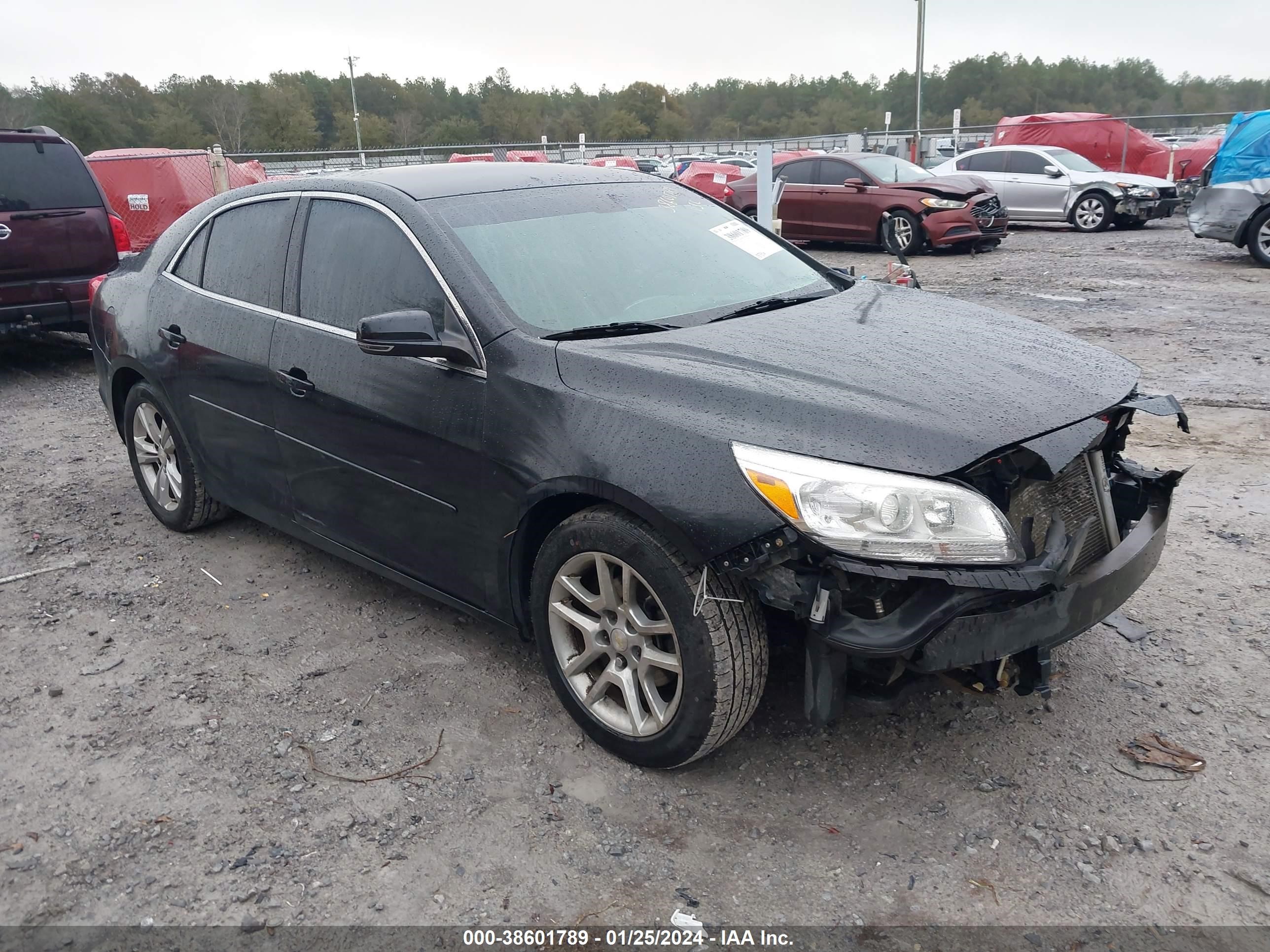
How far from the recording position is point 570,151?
3209 centimetres

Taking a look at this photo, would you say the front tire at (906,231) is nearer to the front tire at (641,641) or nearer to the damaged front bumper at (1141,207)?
the damaged front bumper at (1141,207)

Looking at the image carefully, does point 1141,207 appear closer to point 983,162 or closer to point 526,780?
point 983,162

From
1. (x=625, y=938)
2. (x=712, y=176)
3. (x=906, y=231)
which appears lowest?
(x=625, y=938)

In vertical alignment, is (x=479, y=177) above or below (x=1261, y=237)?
above

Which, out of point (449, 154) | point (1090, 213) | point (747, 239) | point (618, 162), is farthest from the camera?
point (618, 162)

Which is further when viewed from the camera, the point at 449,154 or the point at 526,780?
the point at 449,154

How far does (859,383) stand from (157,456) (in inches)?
148

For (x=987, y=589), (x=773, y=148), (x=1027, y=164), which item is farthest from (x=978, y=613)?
(x=1027, y=164)

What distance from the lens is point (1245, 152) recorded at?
40.6 feet

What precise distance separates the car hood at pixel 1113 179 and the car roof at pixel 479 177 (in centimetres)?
1588

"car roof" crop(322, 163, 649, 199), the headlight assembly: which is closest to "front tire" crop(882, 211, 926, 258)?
"car roof" crop(322, 163, 649, 199)

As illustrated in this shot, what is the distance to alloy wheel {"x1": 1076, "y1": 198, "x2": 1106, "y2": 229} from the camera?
58.0 ft

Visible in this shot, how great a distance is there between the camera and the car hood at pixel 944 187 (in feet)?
50.7

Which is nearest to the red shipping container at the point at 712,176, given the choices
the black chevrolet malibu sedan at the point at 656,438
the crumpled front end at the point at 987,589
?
the black chevrolet malibu sedan at the point at 656,438
